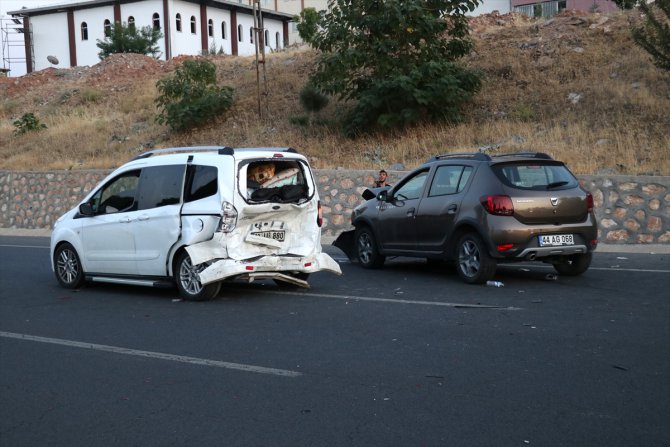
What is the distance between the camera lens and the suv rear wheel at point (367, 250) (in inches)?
563

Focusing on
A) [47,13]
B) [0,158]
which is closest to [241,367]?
[0,158]

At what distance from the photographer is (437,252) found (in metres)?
12.6

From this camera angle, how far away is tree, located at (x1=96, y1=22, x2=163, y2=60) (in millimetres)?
59000

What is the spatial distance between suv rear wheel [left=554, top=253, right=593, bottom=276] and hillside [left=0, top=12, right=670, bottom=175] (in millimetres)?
6575

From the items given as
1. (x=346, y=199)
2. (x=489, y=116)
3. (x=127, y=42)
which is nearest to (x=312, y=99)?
(x=489, y=116)

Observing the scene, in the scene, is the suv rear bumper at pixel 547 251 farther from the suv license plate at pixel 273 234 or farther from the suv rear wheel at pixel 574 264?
the suv license plate at pixel 273 234

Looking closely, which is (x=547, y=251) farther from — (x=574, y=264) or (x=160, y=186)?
(x=160, y=186)

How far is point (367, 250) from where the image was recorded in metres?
14.5

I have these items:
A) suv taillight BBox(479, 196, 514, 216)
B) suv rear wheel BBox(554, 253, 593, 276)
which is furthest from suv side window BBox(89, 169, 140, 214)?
suv rear wheel BBox(554, 253, 593, 276)

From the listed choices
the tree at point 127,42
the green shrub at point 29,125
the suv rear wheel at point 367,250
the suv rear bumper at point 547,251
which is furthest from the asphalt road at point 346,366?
the tree at point 127,42

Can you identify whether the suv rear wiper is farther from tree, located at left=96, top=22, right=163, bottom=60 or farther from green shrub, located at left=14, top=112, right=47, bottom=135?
tree, located at left=96, top=22, right=163, bottom=60

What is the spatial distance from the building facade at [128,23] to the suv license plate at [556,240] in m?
54.3

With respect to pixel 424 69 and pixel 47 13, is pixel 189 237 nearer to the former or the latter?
pixel 424 69

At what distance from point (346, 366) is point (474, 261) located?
499cm
